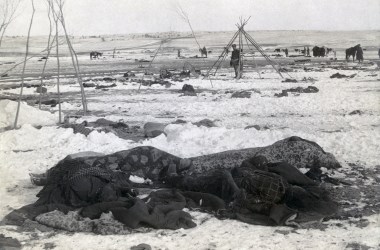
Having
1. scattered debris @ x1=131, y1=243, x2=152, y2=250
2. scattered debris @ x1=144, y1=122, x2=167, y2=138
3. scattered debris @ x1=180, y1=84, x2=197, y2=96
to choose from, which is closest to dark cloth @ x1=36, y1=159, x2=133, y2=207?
scattered debris @ x1=131, y1=243, x2=152, y2=250

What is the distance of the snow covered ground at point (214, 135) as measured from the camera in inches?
146

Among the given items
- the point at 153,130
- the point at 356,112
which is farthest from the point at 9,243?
the point at 356,112

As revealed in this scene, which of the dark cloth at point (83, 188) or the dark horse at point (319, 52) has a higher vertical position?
the dark horse at point (319, 52)

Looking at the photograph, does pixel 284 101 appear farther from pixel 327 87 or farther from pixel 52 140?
pixel 52 140

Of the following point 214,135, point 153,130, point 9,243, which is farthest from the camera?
point 153,130

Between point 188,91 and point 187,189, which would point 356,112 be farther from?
point 187,189

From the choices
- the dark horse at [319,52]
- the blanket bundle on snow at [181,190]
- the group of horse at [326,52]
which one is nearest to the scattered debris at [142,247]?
the blanket bundle on snow at [181,190]

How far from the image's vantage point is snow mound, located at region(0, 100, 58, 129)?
869 centimetres

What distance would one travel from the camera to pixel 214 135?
684 centimetres

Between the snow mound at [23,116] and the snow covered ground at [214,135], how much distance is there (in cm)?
3

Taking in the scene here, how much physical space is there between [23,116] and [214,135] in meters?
4.31

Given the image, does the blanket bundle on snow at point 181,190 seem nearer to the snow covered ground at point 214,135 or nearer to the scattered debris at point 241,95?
the snow covered ground at point 214,135

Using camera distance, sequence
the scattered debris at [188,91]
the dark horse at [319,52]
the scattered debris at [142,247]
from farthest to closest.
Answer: the dark horse at [319,52] → the scattered debris at [188,91] → the scattered debris at [142,247]

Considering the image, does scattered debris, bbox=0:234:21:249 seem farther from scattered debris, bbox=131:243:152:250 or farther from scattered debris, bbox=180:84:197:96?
scattered debris, bbox=180:84:197:96
